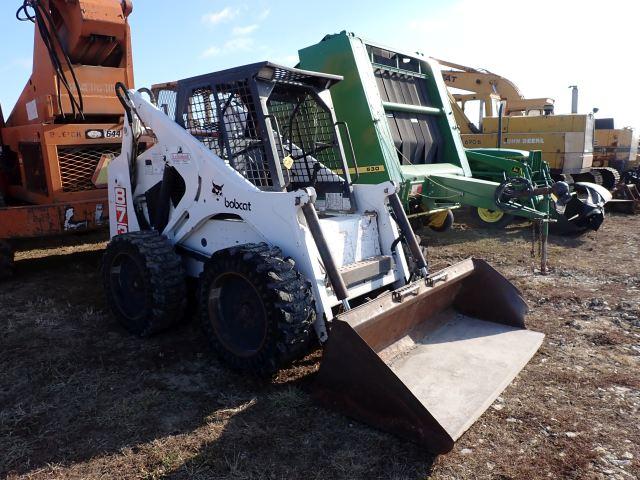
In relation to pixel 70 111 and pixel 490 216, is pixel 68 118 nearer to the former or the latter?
pixel 70 111

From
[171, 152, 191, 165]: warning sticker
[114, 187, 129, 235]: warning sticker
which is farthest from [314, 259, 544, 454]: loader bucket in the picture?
[114, 187, 129, 235]: warning sticker

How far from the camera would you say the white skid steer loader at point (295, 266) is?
2977 mm

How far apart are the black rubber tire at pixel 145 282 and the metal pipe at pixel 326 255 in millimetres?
1284

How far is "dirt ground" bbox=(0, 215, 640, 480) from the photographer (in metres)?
2.59

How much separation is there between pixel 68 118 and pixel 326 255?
4475 mm

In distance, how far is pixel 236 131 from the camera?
401cm

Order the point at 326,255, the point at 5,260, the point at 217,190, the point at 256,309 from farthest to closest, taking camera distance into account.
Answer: the point at 5,260 → the point at 217,190 → the point at 256,309 → the point at 326,255

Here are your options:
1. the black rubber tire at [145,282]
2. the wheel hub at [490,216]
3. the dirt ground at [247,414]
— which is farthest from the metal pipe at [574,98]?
the black rubber tire at [145,282]

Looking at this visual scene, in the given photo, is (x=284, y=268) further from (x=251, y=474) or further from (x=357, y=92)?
(x=357, y=92)

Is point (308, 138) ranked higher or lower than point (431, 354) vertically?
higher

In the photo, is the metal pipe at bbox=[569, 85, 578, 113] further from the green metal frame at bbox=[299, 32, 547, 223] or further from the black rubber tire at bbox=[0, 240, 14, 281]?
the black rubber tire at bbox=[0, 240, 14, 281]

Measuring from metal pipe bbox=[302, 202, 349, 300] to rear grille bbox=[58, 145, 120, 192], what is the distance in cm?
389

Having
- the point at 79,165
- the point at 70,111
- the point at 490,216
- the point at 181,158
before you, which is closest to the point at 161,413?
the point at 181,158

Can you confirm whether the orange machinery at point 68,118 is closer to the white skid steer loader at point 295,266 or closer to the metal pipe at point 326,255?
the white skid steer loader at point 295,266
